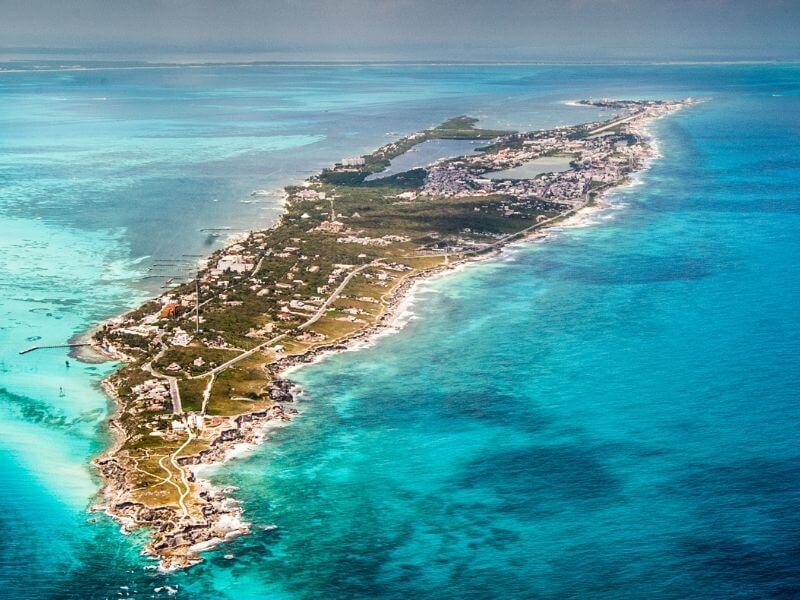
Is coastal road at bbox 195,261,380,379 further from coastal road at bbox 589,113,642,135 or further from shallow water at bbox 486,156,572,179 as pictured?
coastal road at bbox 589,113,642,135

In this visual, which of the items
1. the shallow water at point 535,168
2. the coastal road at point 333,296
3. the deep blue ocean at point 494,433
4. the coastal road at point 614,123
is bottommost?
the deep blue ocean at point 494,433

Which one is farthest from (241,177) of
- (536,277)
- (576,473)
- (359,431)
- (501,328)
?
(576,473)

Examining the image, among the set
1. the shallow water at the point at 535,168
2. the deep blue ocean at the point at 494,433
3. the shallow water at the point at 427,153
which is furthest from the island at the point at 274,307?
the shallow water at the point at 427,153

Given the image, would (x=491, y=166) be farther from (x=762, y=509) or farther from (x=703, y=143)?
(x=762, y=509)

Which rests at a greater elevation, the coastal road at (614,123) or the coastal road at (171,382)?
the coastal road at (614,123)

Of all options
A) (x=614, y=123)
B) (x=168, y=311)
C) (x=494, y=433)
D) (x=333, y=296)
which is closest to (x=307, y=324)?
(x=333, y=296)

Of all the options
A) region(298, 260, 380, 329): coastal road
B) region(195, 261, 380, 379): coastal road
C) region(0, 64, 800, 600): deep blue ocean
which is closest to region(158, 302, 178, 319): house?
region(0, 64, 800, 600): deep blue ocean

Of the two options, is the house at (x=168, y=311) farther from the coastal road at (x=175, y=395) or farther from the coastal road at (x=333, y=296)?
the coastal road at (x=175, y=395)

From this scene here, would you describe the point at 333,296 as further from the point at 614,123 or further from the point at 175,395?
the point at 614,123
